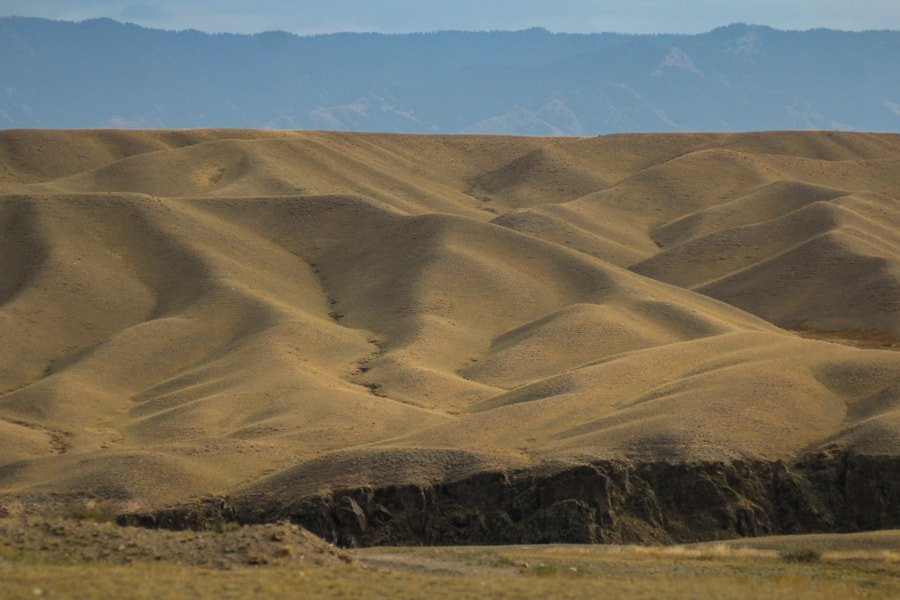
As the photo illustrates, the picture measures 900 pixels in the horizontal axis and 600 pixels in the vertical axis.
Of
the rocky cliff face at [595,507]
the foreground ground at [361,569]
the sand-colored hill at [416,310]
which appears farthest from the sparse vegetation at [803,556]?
the sand-colored hill at [416,310]

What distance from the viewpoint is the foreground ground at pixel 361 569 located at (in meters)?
24.5

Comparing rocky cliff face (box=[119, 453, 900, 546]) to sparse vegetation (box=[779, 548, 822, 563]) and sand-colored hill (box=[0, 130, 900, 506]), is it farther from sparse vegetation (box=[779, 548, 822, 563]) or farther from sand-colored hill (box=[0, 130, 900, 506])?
sparse vegetation (box=[779, 548, 822, 563])

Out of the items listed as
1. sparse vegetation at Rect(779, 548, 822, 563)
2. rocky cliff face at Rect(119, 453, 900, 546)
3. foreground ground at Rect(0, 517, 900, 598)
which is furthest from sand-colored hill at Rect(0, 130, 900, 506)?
foreground ground at Rect(0, 517, 900, 598)

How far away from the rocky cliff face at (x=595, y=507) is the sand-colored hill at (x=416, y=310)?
82cm

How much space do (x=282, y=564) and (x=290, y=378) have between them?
3445cm

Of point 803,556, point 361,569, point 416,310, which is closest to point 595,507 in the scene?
point 803,556

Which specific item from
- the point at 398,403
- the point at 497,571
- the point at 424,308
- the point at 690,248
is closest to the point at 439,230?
the point at 424,308

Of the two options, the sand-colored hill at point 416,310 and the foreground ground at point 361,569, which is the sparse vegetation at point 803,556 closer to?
the foreground ground at point 361,569

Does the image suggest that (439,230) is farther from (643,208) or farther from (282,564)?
(282,564)

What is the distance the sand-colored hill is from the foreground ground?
477 inches

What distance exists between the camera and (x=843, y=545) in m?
36.9

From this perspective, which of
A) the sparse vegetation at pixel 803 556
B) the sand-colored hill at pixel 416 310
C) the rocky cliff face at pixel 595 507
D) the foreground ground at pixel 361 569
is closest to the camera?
the foreground ground at pixel 361 569

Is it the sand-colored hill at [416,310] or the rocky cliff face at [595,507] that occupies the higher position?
the sand-colored hill at [416,310]

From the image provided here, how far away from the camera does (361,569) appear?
2786 centimetres
